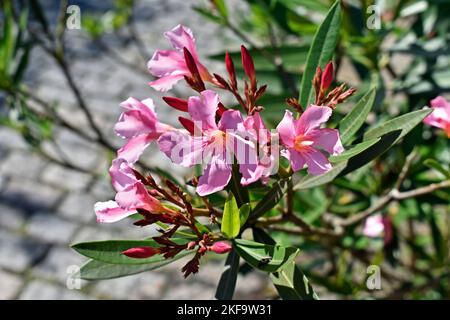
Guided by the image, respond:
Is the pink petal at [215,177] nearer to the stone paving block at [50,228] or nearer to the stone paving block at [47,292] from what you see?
the stone paving block at [47,292]

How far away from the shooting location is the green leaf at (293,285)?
908mm

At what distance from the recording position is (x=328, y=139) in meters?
0.81

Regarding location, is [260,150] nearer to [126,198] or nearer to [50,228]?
[126,198]

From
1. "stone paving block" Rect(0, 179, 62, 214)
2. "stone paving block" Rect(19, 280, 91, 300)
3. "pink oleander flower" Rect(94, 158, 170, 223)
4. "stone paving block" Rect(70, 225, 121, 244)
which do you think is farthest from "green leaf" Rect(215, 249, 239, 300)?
"stone paving block" Rect(0, 179, 62, 214)

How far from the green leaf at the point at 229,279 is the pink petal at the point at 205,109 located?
0.96 feet

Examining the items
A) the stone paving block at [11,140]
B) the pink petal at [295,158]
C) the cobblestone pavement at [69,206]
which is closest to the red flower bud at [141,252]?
the pink petal at [295,158]

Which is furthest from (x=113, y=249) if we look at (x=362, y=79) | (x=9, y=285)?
(x=9, y=285)

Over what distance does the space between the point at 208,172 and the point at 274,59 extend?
876 mm

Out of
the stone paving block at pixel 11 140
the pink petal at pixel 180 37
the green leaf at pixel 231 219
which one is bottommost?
the green leaf at pixel 231 219

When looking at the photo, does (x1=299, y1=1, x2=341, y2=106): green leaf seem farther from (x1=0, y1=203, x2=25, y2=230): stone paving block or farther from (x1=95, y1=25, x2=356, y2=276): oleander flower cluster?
(x1=0, y1=203, x2=25, y2=230): stone paving block

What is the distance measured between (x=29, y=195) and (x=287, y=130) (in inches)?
106

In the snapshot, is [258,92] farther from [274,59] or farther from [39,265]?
[39,265]

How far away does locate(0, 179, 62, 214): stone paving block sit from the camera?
3.13 m

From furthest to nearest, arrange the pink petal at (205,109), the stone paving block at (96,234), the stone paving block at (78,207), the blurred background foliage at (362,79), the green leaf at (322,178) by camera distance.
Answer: the stone paving block at (78,207)
the stone paving block at (96,234)
the blurred background foliage at (362,79)
the green leaf at (322,178)
the pink petal at (205,109)
